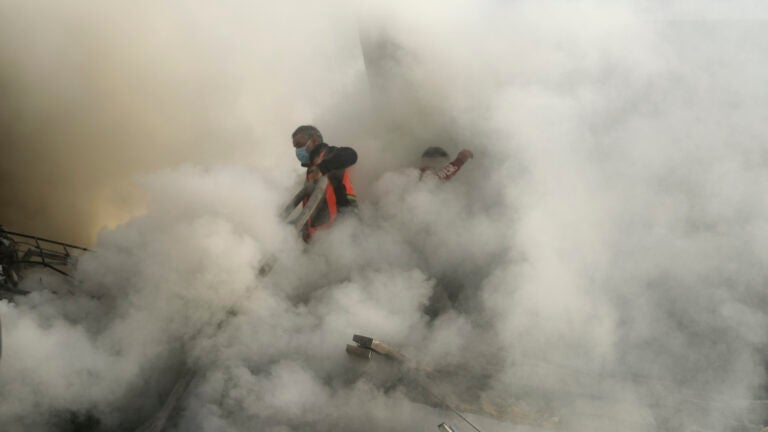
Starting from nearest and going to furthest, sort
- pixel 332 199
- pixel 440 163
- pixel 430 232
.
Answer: pixel 332 199 → pixel 430 232 → pixel 440 163

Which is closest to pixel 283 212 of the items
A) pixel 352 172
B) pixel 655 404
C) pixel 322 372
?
pixel 352 172

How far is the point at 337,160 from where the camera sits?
200 inches

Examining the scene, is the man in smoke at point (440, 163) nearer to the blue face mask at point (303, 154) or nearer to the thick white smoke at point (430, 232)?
the thick white smoke at point (430, 232)

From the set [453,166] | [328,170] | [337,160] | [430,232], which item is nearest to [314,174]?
[328,170]

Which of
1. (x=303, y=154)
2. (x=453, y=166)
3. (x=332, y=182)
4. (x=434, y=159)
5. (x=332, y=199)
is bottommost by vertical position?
(x=332, y=199)

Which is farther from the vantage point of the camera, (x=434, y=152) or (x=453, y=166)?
(x=434, y=152)

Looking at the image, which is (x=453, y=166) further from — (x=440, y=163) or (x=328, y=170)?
(x=328, y=170)

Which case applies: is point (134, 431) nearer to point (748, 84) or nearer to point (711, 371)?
point (711, 371)

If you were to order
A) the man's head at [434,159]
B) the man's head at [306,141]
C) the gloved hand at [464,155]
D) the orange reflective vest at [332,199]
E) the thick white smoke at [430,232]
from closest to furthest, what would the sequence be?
1. the thick white smoke at [430,232]
2. the orange reflective vest at [332,199]
3. the man's head at [306,141]
4. the gloved hand at [464,155]
5. the man's head at [434,159]

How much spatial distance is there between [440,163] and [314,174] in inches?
49.6

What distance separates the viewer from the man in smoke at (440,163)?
534cm

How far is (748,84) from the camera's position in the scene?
5516mm

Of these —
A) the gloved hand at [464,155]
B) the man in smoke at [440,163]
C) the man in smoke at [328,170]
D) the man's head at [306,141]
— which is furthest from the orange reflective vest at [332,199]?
the gloved hand at [464,155]

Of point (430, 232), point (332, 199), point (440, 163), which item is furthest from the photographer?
point (440, 163)
